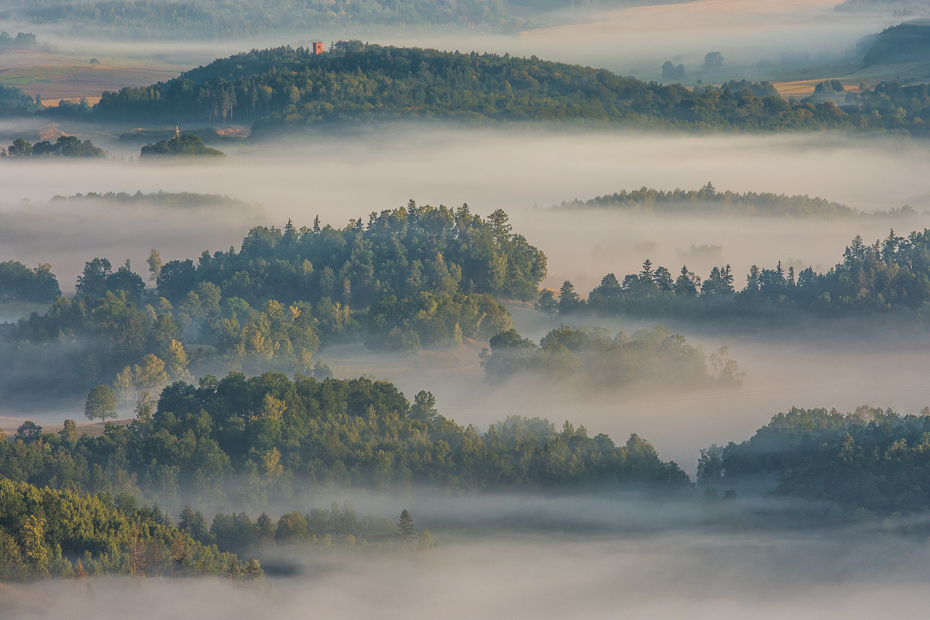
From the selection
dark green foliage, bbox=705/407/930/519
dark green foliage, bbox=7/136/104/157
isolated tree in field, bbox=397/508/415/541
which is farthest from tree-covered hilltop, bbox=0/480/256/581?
dark green foliage, bbox=7/136/104/157

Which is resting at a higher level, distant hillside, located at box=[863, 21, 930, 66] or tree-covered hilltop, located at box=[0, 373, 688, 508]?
distant hillside, located at box=[863, 21, 930, 66]

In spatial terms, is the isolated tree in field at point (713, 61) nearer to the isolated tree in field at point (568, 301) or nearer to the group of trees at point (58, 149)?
the group of trees at point (58, 149)

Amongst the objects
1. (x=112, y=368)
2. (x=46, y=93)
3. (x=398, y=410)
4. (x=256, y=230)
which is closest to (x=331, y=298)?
(x=256, y=230)

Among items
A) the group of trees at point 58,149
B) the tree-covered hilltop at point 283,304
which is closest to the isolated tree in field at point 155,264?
the tree-covered hilltop at point 283,304

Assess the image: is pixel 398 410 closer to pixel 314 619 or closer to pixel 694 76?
pixel 314 619

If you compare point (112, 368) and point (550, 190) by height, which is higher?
point (550, 190)

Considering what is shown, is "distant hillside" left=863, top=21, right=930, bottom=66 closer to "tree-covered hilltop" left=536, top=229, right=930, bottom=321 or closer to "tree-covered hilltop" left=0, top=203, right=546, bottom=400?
"tree-covered hilltop" left=536, top=229, right=930, bottom=321
